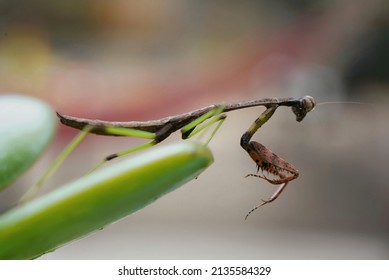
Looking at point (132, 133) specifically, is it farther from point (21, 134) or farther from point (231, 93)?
point (231, 93)

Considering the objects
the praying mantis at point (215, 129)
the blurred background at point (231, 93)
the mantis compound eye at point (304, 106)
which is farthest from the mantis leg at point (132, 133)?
the mantis compound eye at point (304, 106)

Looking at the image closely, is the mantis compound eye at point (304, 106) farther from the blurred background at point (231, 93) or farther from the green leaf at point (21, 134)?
the green leaf at point (21, 134)

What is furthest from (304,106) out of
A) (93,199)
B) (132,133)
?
(93,199)

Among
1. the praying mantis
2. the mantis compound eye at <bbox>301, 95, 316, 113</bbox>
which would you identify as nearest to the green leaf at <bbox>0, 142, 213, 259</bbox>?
A: the praying mantis

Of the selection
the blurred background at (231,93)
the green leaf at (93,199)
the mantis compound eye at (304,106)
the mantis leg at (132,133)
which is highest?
the blurred background at (231,93)

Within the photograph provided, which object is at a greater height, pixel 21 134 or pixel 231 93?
pixel 231 93

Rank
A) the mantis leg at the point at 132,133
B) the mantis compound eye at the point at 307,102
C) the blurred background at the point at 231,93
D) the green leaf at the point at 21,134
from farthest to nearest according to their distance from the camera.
A: the blurred background at the point at 231,93 < the mantis compound eye at the point at 307,102 < the mantis leg at the point at 132,133 < the green leaf at the point at 21,134

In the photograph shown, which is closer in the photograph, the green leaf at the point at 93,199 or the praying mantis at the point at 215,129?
the green leaf at the point at 93,199

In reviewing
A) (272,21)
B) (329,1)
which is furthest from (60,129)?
(329,1)
